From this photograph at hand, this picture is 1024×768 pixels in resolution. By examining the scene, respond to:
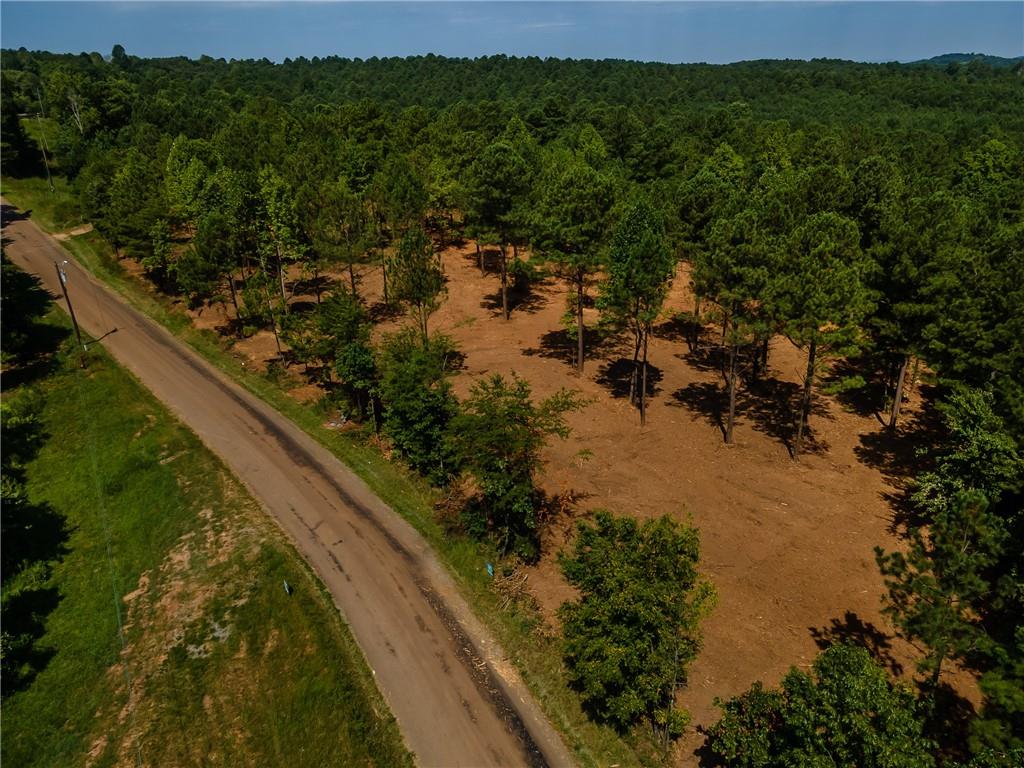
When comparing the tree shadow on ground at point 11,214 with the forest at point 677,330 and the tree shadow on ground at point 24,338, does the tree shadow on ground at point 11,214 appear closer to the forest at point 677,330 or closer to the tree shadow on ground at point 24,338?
the forest at point 677,330

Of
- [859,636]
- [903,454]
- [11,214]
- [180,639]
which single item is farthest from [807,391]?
[11,214]

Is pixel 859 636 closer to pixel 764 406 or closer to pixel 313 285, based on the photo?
pixel 764 406

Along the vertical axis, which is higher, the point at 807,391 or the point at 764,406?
the point at 807,391

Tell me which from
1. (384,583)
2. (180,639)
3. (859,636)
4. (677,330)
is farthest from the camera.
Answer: (677,330)

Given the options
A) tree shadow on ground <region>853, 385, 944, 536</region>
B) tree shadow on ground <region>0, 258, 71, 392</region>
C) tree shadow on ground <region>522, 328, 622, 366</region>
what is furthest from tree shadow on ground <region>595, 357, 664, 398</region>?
tree shadow on ground <region>0, 258, 71, 392</region>

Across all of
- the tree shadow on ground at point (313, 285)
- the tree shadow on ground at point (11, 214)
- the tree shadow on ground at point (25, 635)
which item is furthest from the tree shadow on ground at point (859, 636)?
the tree shadow on ground at point (11, 214)

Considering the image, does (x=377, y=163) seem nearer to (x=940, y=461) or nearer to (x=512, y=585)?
(x=512, y=585)

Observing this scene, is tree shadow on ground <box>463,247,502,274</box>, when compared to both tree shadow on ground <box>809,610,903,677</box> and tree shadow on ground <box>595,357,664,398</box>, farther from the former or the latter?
tree shadow on ground <box>809,610,903,677</box>
